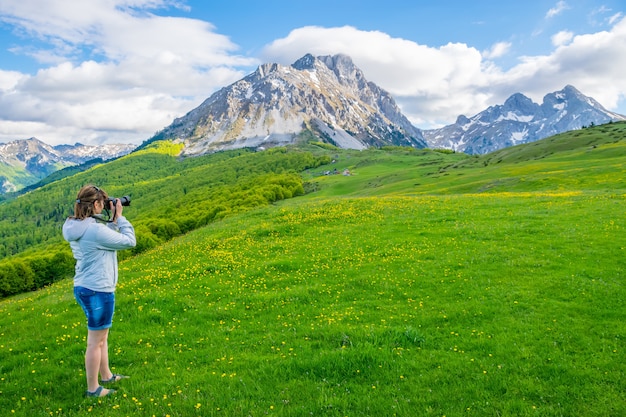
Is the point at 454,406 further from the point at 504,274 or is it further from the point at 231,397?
the point at 504,274

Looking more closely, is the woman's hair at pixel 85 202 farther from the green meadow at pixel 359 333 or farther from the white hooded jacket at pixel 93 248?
the green meadow at pixel 359 333

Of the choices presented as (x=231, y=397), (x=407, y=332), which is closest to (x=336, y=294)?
(x=407, y=332)

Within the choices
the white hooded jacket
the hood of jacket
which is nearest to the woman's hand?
the white hooded jacket

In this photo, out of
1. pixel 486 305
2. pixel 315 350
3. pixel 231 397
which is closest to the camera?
pixel 231 397

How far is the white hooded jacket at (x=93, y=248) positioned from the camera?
894cm

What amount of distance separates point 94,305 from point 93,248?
1.27 m

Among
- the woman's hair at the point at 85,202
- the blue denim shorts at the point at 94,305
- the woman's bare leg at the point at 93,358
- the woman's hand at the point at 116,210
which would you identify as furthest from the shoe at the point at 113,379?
the woman's hair at the point at 85,202

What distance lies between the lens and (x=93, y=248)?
9.08 metres

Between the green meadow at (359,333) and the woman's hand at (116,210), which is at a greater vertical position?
the woman's hand at (116,210)

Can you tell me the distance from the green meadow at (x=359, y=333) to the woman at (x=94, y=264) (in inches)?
38.0

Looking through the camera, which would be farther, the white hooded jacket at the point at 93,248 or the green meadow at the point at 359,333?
the white hooded jacket at the point at 93,248

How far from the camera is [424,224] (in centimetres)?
3036

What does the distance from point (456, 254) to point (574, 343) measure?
10349mm

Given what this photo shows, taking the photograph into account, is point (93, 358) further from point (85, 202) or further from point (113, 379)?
point (85, 202)
